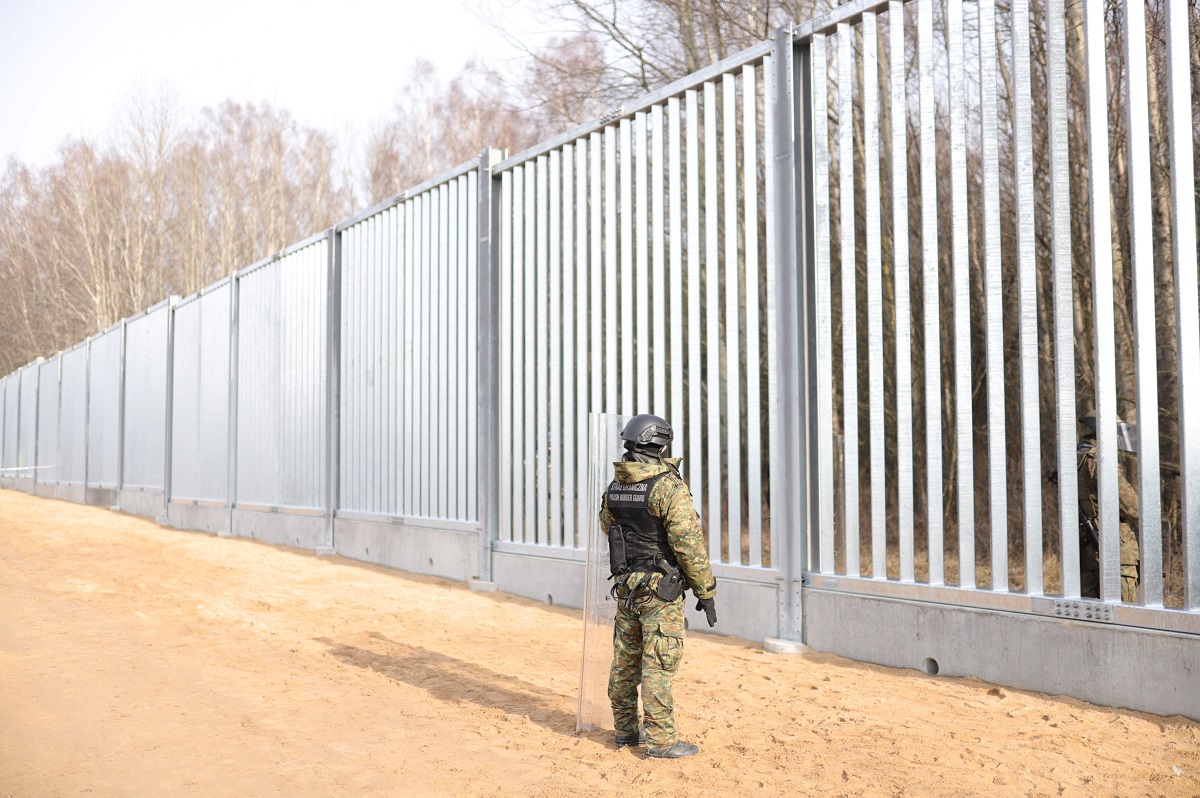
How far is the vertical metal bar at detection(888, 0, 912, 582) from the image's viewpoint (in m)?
7.62

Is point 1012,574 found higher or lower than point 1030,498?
lower

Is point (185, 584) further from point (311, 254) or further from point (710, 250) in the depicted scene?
point (710, 250)

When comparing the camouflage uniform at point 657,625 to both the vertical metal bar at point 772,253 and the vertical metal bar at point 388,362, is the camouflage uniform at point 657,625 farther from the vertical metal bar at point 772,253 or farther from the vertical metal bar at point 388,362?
the vertical metal bar at point 388,362

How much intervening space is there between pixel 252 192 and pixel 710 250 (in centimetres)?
4162

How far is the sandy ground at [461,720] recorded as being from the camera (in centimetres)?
511

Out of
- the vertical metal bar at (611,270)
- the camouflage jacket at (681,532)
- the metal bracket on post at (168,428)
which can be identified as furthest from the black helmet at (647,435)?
the metal bracket on post at (168,428)

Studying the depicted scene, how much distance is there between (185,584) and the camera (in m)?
12.6

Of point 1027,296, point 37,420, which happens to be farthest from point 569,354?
point 37,420

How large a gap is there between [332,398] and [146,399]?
10211 mm

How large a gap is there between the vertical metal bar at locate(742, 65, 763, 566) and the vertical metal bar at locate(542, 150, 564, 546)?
9.00 feet

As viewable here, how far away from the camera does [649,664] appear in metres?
5.46

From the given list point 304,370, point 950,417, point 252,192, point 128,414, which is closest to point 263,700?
point 950,417

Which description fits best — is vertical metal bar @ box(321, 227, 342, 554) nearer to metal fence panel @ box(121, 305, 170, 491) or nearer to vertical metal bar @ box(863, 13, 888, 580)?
metal fence panel @ box(121, 305, 170, 491)

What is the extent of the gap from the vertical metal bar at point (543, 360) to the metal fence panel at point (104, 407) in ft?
58.3
